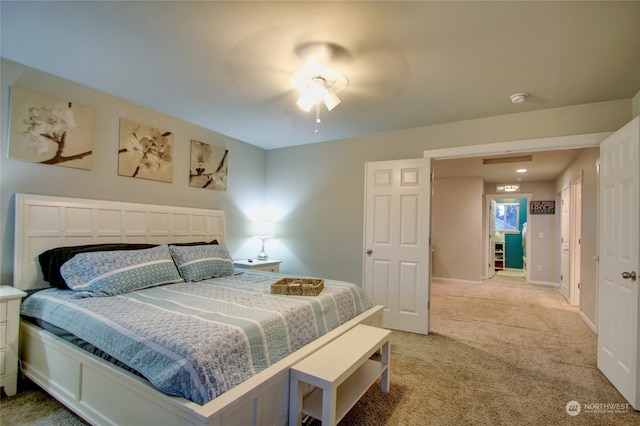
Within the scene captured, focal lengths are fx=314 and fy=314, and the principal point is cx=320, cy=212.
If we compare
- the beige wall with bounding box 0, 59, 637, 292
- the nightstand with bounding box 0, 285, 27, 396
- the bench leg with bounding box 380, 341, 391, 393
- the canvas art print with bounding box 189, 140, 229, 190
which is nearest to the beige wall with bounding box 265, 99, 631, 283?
the beige wall with bounding box 0, 59, 637, 292

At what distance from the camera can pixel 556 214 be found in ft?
22.6

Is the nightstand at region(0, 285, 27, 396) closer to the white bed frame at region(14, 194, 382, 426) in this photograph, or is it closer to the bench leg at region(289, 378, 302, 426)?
the white bed frame at region(14, 194, 382, 426)

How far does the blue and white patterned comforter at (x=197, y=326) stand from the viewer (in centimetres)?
144

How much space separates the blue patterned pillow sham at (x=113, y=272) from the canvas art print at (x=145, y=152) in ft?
3.37

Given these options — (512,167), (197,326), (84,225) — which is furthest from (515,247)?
(84,225)

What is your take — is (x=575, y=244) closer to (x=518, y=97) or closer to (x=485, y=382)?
(x=518, y=97)

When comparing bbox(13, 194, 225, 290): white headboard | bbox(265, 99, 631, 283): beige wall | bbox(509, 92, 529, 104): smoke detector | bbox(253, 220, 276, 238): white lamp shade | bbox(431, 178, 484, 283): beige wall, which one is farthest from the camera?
bbox(431, 178, 484, 283): beige wall

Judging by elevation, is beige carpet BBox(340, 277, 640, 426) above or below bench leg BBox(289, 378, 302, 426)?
below

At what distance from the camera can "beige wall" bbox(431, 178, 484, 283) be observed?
22.9 feet

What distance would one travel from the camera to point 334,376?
163 centimetres

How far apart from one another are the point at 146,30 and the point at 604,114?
3.86 meters

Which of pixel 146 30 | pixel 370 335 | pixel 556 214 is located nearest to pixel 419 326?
pixel 370 335

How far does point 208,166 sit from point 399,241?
8.49 ft

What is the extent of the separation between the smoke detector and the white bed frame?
2.28 metres
